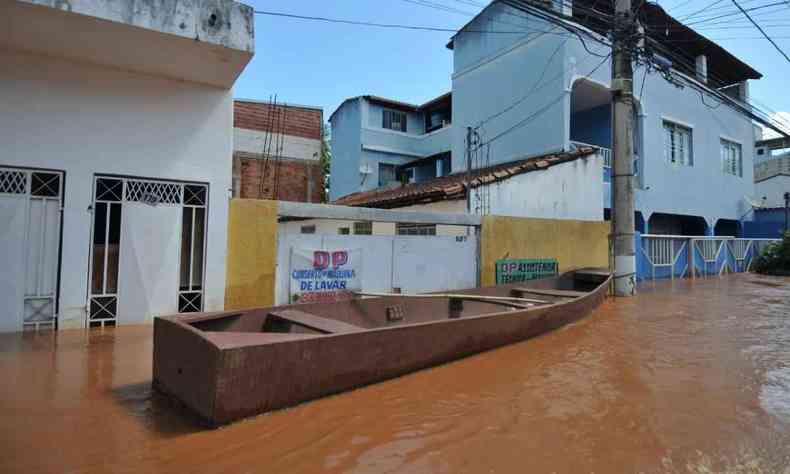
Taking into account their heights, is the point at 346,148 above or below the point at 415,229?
above

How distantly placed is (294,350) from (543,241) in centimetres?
908

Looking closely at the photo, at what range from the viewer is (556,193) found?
12.7m

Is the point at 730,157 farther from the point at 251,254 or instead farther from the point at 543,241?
the point at 251,254

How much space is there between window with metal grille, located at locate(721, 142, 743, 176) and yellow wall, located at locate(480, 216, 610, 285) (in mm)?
11670

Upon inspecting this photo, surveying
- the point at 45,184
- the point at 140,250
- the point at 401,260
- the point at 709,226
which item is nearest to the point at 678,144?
the point at 709,226

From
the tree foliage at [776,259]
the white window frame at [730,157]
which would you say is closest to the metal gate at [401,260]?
the tree foliage at [776,259]

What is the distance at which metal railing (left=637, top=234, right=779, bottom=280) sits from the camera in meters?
14.6

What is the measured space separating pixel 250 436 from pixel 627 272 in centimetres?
1008

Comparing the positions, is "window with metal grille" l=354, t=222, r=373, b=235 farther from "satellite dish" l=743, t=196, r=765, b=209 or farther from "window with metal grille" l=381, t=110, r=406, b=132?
"satellite dish" l=743, t=196, r=765, b=209

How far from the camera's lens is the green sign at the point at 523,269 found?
1027cm

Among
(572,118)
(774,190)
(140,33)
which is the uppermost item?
(572,118)

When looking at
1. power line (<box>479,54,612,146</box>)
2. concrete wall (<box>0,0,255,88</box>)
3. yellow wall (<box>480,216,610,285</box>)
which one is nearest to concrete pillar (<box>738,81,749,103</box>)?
power line (<box>479,54,612,146</box>)

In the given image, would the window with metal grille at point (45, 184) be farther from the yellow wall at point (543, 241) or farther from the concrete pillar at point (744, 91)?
the concrete pillar at point (744, 91)

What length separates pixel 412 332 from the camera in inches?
163
